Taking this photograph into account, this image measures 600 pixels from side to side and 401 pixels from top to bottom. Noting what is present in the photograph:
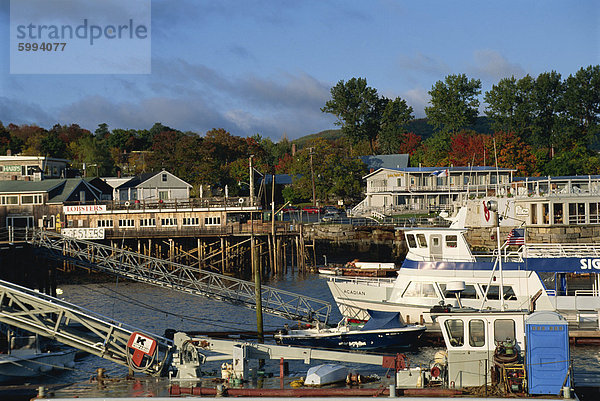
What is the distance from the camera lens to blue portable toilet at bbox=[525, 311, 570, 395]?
18.9 metres

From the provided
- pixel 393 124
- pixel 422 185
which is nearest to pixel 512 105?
pixel 393 124

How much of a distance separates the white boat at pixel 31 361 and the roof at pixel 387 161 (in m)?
100

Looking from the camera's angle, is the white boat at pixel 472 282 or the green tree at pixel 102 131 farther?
the green tree at pixel 102 131

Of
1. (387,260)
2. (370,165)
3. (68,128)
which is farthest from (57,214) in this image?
(68,128)

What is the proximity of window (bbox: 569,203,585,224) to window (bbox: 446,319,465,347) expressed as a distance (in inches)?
1921

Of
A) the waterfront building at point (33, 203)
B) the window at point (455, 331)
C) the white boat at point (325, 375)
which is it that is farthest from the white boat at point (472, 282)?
the waterfront building at point (33, 203)

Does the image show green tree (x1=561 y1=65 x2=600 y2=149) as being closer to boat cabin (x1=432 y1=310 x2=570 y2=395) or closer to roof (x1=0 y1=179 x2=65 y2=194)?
roof (x1=0 y1=179 x2=65 y2=194)

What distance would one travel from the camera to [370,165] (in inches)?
5010

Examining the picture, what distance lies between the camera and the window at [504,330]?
21.0 meters

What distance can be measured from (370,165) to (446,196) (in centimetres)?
2683

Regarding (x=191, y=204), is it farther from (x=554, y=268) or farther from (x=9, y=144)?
(x=9, y=144)

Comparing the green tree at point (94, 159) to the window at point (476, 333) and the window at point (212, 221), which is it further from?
the window at point (476, 333)

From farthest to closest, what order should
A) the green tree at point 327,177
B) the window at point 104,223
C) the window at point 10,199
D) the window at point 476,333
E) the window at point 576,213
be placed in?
the green tree at point 327,177 → the window at point 10,199 → the window at point 104,223 → the window at point 576,213 → the window at point 476,333

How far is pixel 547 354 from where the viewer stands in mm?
18984
